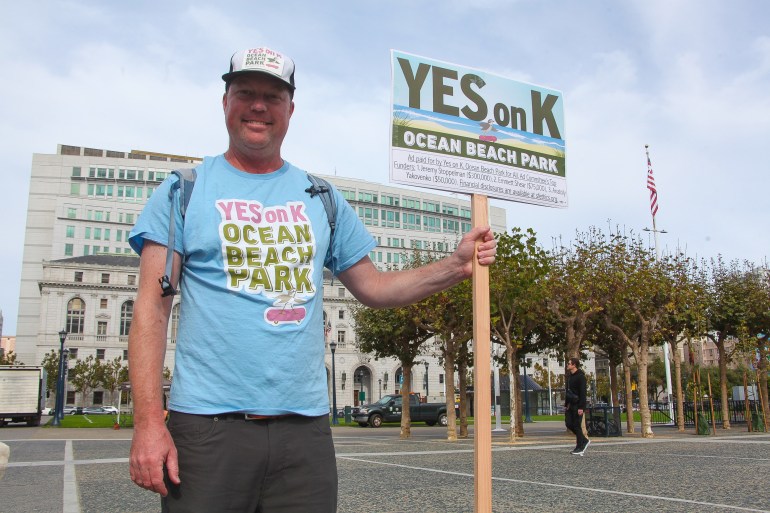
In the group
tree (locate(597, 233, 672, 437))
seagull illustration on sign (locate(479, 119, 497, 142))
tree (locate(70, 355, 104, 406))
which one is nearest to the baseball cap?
seagull illustration on sign (locate(479, 119, 497, 142))

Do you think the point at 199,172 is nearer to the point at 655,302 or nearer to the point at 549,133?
the point at 549,133

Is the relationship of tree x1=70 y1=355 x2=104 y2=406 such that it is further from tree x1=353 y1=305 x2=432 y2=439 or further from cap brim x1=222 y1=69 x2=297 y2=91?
cap brim x1=222 y1=69 x2=297 y2=91

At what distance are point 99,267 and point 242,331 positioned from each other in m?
87.0

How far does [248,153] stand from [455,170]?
1.40 metres

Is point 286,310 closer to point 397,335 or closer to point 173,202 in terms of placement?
point 173,202

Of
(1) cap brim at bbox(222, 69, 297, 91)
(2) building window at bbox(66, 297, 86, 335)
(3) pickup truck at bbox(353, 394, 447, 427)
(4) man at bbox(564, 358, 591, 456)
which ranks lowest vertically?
(3) pickup truck at bbox(353, 394, 447, 427)

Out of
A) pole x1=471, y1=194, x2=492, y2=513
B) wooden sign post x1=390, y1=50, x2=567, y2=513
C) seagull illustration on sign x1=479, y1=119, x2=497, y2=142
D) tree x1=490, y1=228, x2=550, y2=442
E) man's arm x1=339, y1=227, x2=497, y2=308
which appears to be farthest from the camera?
tree x1=490, y1=228, x2=550, y2=442

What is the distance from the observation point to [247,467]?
6.81ft

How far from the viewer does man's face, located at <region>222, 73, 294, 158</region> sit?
2.45 meters

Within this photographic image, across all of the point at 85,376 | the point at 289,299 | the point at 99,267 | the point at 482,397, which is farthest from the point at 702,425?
the point at 99,267

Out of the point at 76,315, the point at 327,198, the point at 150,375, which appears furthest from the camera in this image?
the point at 76,315

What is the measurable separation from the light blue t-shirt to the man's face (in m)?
0.13

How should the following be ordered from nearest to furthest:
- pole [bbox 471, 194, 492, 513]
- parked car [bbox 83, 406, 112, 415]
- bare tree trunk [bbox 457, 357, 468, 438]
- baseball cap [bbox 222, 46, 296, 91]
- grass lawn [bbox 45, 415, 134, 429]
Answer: baseball cap [bbox 222, 46, 296, 91]
pole [bbox 471, 194, 492, 513]
bare tree trunk [bbox 457, 357, 468, 438]
grass lawn [bbox 45, 415, 134, 429]
parked car [bbox 83, 406, 112, 415]

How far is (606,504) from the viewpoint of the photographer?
21.3 ft
